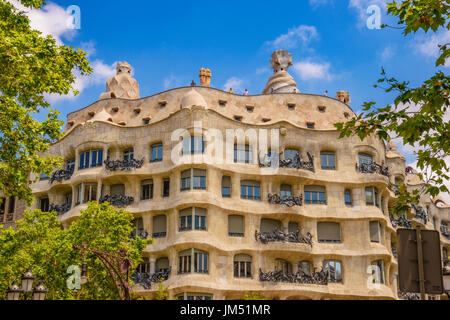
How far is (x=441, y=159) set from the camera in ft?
43.9

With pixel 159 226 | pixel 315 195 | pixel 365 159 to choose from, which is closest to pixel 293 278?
pixel 315 195

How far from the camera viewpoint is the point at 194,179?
3978 centimetres

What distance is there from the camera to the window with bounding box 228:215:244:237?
4066 centimetres

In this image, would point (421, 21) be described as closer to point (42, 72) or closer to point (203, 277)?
point (42, 72)

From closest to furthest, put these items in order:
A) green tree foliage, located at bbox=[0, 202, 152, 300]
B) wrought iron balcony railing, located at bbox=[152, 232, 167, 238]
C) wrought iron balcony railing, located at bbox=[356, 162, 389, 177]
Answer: green tree foliage, located at bbox=[0, 202, 152, 300] < wrought iron balcony railing, located at bbox=[152, 232, 167, 238] < wrought iron balcony railing, located at bbox=[356, 162, 389, 177]

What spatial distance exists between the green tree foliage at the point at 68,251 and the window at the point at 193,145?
7674mm

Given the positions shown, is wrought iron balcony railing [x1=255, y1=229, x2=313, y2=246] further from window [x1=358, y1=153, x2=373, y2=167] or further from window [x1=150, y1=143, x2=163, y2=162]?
window [x1=150, y1=143, x2=163, y2=162]

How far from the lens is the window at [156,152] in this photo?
140ft

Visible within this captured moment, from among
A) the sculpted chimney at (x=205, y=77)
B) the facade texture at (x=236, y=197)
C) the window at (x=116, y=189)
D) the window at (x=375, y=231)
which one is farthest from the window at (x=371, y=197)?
the window at (x=116, y=189)

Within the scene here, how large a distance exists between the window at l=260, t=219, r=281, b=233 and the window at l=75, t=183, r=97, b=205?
12.1 meters

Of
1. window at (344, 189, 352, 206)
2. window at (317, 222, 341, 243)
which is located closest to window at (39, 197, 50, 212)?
window at (317, 222, 341, 243)

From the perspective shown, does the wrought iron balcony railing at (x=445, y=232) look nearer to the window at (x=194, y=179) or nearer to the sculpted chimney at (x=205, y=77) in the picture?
the sculpted chimney at (x=205, y=77)
